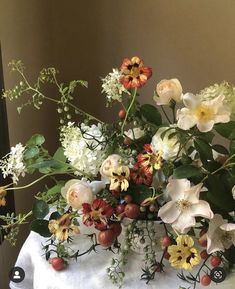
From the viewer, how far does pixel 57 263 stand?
1.04 metres

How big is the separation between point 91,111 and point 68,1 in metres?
0.44

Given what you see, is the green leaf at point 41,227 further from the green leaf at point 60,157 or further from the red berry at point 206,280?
the red berry at point 206,280

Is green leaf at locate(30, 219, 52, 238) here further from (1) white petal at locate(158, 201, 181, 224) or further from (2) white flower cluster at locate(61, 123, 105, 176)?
(1) white petal at locate(158, 201, 181, 224)

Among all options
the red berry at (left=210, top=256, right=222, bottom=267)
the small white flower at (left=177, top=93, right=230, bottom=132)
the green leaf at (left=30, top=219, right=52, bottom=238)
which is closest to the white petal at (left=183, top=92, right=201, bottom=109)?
the small white flower at (left=177, top=93, right=230, bottom=132)

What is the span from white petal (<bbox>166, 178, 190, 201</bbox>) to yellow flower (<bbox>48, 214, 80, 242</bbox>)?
0.22 metres

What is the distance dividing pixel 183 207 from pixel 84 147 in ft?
0.82

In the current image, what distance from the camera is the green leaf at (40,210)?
3.56ft

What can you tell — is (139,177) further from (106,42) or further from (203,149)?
(106,42)

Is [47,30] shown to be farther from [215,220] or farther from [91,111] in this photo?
[215,220]

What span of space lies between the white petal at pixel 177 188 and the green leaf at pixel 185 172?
0.02 m

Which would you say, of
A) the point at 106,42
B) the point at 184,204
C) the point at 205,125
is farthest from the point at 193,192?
the point at 106,42

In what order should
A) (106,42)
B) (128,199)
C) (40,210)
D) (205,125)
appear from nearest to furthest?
(205,125) → (128,199) → (40,210) → (106,42)

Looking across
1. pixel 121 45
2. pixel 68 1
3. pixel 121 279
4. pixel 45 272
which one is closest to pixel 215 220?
pixel 121 279

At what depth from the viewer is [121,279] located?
3.22ft
